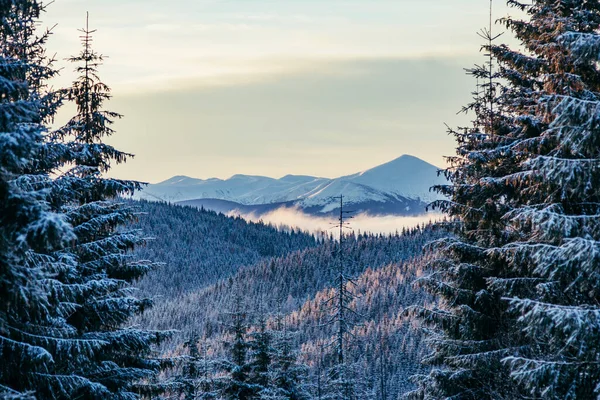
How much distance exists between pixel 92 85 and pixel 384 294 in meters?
153

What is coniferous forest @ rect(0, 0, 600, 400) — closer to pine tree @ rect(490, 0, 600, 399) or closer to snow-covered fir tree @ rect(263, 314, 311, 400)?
pine tree @ rect(490, 0, 600, 399)

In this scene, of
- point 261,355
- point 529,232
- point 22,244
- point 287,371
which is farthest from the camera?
point 261,355

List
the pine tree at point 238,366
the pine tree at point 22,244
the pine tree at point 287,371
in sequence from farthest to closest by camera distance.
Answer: the pine tree at point 238,366
the pine tree at point 287,371
the pine tree at point 22,244

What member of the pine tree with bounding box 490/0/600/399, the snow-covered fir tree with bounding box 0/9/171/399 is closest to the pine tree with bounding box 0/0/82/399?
the snow-covered fir tree with bounding box 0/9/171/399

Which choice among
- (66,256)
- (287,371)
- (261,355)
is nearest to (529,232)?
(66,256)

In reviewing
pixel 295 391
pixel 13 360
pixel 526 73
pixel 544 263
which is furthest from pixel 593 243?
pixel 295 391

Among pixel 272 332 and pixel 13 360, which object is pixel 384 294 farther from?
pixel 13 360

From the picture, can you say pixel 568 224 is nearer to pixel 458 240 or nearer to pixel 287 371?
pixel 458 240

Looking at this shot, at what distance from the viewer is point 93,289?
13.9m

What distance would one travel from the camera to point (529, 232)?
1329 cm

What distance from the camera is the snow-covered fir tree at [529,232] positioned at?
9570 millimetres

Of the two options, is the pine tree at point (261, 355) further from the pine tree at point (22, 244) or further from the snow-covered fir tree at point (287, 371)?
the pine tree at point (22, 244)

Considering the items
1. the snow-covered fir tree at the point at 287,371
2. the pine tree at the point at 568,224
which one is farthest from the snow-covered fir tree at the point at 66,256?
the snow-covered fir tree at the point at 287,371

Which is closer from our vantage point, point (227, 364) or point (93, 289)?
point (93, 289)
